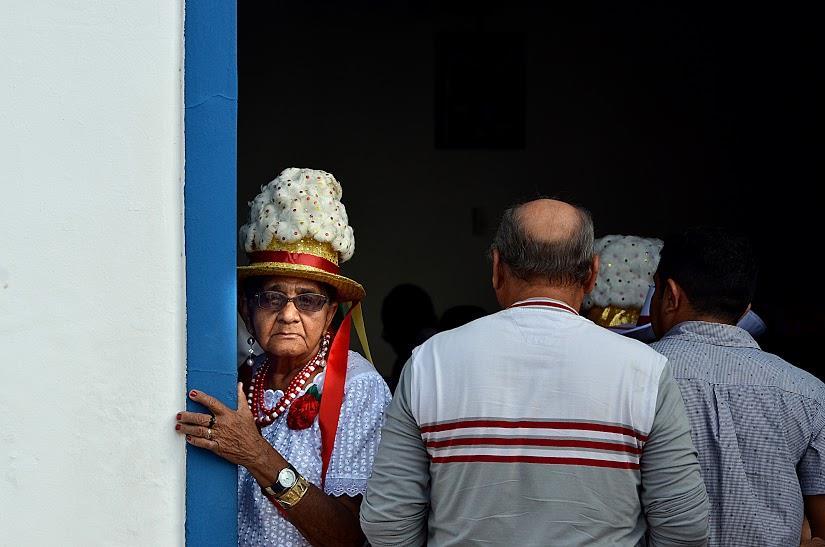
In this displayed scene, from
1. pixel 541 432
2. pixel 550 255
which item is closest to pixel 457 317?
pixel 550 255

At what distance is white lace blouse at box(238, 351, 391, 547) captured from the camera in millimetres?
2689

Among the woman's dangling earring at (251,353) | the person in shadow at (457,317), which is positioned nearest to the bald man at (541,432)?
the woman's dangling earring at (251,353)

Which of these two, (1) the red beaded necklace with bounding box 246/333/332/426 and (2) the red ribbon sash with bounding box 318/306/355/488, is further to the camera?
(1) the red beaded necklace with bounding box 246/333/332/426

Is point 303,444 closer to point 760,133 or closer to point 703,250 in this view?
point 703,250

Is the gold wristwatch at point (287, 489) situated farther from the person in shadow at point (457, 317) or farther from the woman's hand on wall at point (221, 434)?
the person in shadow at point (457, 317)

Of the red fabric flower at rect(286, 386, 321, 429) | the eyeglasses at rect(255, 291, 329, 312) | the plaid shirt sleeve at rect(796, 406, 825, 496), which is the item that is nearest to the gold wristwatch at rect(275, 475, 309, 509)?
the red fabric flower at rect(286, 386, 321, 429)

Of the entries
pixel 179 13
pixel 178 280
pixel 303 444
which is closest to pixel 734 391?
pixel 303 444

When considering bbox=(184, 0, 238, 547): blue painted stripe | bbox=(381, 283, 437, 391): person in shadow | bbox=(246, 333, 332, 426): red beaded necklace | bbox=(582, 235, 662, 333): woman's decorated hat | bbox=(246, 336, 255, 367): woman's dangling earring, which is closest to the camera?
bbox=(184, 0, 238, 547): blue painted stripe

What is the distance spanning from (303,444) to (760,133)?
542cm

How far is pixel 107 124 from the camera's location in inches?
104

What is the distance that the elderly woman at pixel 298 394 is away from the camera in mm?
2584

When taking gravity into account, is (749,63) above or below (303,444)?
above

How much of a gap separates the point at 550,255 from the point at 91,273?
1084 mm

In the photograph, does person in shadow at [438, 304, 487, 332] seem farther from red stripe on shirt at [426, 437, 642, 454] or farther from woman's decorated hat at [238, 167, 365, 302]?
red stripe on shirt at [426, 437, 642, 454]
